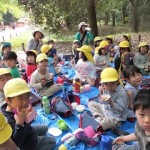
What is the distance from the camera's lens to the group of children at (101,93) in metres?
2.21

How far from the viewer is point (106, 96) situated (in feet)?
10.4

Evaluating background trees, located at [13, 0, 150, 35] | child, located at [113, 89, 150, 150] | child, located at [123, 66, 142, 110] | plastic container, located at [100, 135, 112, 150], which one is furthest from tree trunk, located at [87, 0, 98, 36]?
child, located at [113, 89, 150, 150]

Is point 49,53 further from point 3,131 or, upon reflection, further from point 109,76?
point 3,131

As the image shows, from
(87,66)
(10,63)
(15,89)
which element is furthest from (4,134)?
(87,66)

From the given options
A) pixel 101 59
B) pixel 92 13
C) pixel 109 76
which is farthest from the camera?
pixel 92 13

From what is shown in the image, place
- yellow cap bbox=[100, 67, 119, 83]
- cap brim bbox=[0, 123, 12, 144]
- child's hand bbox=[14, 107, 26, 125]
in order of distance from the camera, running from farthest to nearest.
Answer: yellow cap bbox=[100, 67, 119, 83] < child's hand bbox=[14, 107, 26, 125] < cap brim bbox=[0, 123, 12, 144]

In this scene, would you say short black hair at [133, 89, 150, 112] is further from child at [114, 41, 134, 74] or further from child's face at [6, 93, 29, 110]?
child at [114, 41, 134, 74]

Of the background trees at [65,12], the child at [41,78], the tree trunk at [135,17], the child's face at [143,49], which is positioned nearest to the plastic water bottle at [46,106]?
the child at [41,78]

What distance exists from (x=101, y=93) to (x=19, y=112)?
1.73m

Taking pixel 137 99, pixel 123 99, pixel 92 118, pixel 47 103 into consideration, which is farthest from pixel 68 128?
pixel 137 99

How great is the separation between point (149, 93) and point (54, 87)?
2.85 m

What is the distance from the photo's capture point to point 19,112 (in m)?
2.22

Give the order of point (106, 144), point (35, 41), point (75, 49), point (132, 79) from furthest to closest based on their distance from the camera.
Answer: point (75, 49)
point (35, 41)
point (132, 79)
point (106, 144)

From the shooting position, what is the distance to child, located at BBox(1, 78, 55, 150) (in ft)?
7.25
